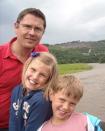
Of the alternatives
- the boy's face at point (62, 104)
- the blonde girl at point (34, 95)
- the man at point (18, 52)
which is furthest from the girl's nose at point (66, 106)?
the man at point (18, 52)

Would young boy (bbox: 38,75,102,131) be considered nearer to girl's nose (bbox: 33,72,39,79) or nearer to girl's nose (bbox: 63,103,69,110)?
girl's nose (bbox: 63,103,69,110)

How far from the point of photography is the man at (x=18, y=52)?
4.78 m

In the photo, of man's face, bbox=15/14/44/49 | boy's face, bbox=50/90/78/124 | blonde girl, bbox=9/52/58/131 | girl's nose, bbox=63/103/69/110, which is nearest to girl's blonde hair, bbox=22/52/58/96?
blonde girl, bbox=9/52/58/131

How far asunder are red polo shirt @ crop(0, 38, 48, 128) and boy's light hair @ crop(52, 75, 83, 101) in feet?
2.60

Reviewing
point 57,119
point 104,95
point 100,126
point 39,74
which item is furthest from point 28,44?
point 104,95

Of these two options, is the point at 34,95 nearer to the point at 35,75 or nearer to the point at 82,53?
the point at 35,75

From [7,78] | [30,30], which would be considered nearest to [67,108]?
[7,78]

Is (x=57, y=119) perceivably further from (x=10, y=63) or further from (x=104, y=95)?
(x=104, y=95)

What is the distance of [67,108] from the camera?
4016 mm

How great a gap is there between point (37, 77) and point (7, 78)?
0.65 metres

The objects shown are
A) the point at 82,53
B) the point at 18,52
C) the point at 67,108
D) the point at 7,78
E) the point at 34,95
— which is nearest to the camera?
the point at 67,108

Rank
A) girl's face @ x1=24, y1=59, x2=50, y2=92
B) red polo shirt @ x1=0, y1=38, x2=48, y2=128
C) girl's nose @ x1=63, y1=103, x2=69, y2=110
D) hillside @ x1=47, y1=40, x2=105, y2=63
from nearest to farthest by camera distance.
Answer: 1. girl's nose @ x1=63, y1=103, x2=69, y2=110
2. girl's face @ x1=24, y1=59, x2=50, y2=92
3. red polo shirt @ x1=0, y1=38, x2=48, y2=128
4. hillside @ x1=47, y1=40, x2=105, y2=63

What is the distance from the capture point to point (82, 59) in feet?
155

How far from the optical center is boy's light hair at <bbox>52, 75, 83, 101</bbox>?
4027 millimetres
